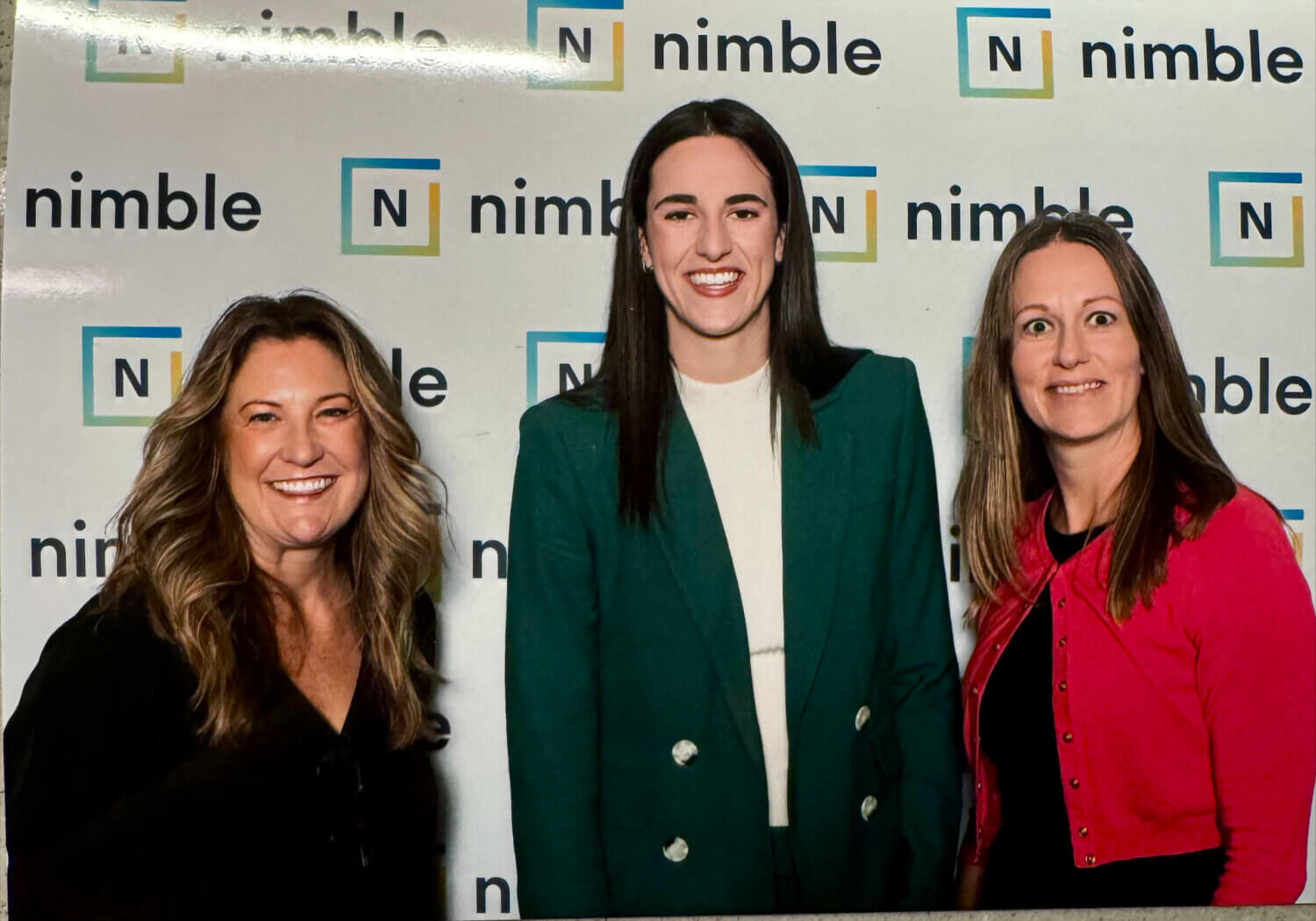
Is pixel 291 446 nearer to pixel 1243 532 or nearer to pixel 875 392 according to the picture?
pixel 875 392

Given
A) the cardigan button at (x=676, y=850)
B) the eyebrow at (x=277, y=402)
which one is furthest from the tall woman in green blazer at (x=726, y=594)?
the eyebrow at (x=277, y=402)

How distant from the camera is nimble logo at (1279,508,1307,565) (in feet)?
6.48

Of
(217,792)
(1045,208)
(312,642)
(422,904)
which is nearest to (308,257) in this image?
(312,642)

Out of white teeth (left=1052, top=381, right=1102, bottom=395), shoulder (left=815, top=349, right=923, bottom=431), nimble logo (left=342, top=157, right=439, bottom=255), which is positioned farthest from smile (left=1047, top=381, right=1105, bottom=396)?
nimble logo (left=342, top=157, right=439, bottom=255)

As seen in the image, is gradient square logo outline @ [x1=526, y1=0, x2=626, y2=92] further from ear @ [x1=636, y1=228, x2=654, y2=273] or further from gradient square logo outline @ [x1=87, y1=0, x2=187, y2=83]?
gradient square logo outline @ [x1=87, y1=0, x2=187, y2=83]

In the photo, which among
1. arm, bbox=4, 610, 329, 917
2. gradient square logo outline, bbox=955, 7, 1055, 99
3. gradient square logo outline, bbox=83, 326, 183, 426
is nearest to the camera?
arm, bbox=4, 610, 329, 917

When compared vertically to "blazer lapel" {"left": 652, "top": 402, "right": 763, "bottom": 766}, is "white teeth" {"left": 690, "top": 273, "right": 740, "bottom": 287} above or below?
above

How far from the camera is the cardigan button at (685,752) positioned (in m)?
1.85

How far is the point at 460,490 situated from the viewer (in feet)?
6.30

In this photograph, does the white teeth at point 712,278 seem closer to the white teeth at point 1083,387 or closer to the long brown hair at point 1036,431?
the long brown hair at point 1036,431

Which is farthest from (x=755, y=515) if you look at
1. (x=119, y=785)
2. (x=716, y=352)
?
(x=119, y=785)

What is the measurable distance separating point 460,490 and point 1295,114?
1613mm

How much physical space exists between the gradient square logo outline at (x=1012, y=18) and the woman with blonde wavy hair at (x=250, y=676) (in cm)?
113

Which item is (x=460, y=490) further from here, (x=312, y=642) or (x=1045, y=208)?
(x=1045, y=208)
